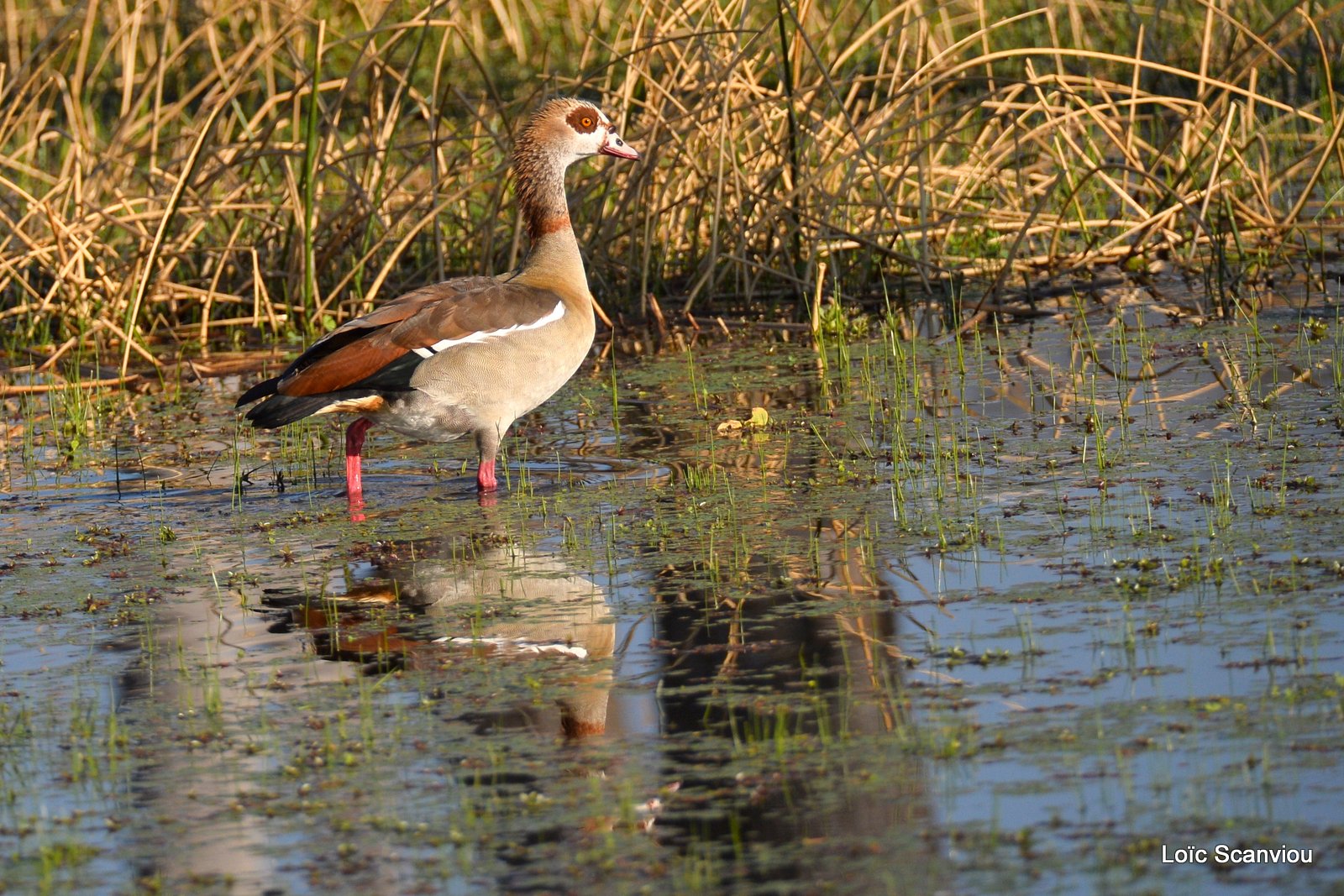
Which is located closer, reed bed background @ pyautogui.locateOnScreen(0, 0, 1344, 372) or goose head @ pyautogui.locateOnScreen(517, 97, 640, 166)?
goose head @ pyautogui.locateOnScreen(517, 97, 640, 166)

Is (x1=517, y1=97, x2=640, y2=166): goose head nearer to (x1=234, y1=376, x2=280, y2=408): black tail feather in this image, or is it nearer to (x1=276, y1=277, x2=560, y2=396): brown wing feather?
(x1=276, y1=277, x2=560, y2=396): brown wing feather

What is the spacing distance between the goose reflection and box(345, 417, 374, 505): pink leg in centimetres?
82

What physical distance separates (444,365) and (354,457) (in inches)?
22.2

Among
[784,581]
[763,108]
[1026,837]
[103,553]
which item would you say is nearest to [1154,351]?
[763,108]

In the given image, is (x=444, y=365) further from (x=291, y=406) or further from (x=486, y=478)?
(x=291, y=406)

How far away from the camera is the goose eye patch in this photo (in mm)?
8523

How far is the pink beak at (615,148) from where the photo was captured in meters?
8.66

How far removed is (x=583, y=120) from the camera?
28.0 ft

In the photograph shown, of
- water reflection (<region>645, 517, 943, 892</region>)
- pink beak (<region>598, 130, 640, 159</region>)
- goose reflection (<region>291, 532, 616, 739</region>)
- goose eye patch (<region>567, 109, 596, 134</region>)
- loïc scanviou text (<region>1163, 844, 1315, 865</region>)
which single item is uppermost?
goose eye patch (<region>567, 109, 596, 134</region>)

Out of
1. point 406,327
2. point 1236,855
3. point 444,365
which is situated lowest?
point 1236,855

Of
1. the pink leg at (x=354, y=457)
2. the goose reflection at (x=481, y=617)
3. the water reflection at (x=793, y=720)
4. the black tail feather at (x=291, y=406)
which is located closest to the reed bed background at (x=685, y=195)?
the pink leg at (x=354, y=457)

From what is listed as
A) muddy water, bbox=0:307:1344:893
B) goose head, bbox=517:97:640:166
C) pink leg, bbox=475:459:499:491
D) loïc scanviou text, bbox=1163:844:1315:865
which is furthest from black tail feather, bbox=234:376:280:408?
loïc scanviou text, bbox=1163:844:1315:865

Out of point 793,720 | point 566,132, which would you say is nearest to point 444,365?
point 566,132

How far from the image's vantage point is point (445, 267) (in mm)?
11812
